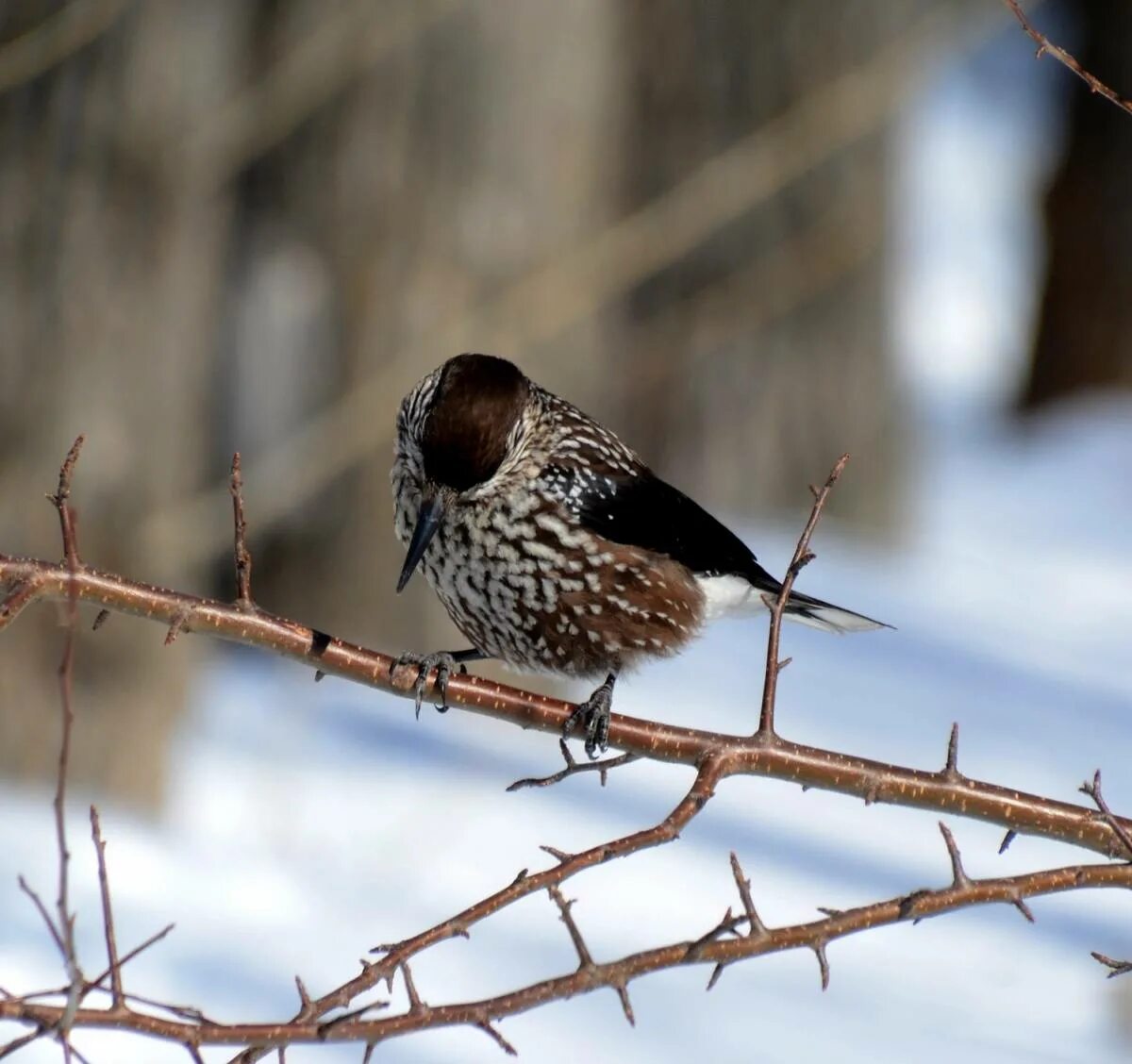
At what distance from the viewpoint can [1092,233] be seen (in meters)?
12.3

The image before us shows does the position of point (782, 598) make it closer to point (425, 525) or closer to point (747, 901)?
point (747, 901)

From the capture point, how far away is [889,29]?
381 inches

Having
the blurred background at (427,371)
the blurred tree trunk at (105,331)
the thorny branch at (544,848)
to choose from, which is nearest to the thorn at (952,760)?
the thorny branch at (544,848)

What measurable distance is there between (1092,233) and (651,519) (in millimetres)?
9736

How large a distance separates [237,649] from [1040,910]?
4260mm

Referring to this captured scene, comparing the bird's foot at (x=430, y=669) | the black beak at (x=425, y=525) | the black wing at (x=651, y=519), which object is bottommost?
the bird's foot at (x=430, y=669)

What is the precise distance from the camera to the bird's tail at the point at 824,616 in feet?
11.6

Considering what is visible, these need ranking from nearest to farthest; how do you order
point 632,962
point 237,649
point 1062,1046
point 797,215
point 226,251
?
point 632,962 → point 1062,1046 → point 226,251 → point 237,649 → point 797,215

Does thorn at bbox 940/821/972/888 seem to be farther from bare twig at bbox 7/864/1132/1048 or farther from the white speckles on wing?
the white speckles on wing

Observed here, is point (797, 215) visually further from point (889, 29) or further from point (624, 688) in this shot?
point (624, 688)

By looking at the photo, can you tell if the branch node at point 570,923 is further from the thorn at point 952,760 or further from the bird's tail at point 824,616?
the bird's tail at point 824,616

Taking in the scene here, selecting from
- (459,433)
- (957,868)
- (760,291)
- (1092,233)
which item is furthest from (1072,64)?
(1092,233)

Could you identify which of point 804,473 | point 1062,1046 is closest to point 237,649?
point 804,473

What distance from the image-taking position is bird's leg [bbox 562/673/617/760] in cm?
299
